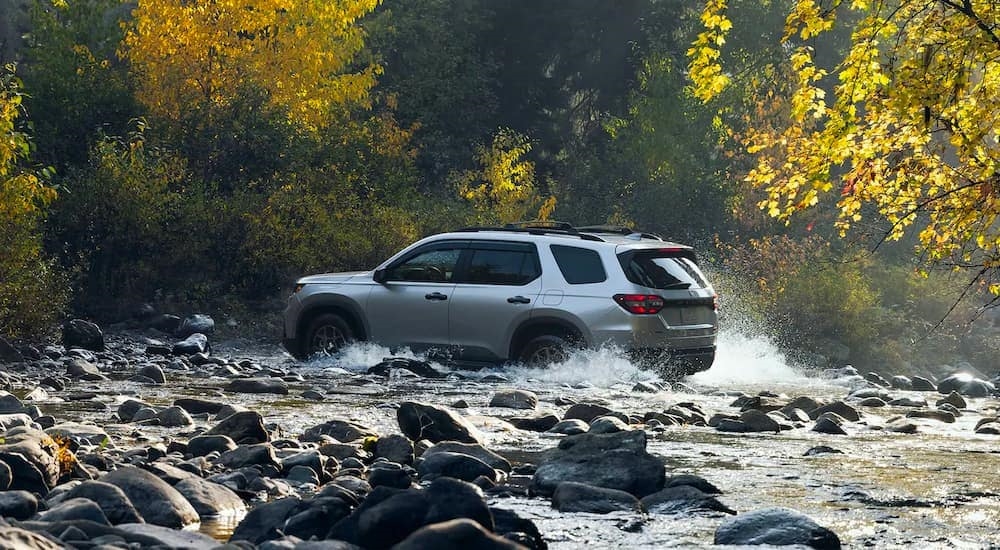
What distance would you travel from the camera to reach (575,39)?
3744cm

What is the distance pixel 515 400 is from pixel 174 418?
317 cm

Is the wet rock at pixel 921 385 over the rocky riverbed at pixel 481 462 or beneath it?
beneath

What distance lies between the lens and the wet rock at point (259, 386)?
44.0 feet

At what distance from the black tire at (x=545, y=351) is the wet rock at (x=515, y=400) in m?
1.97

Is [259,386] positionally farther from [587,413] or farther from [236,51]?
[236,51]

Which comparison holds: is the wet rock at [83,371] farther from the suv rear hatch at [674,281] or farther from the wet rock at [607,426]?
the wet rock at [607,426]

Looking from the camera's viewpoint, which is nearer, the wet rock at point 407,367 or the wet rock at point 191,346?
the wet rock at point 407,367

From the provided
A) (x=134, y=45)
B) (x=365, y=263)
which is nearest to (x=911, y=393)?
(x=365, y=263)

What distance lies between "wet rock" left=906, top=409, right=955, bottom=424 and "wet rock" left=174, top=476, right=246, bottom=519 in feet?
23.6

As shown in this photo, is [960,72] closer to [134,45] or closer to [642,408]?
[642,408]

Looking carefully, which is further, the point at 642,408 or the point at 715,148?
the point at 715,148

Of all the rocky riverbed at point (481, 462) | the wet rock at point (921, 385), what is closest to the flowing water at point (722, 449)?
the rocky riverbed at point (481, 462)

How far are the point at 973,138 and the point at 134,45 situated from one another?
19006 millimetres

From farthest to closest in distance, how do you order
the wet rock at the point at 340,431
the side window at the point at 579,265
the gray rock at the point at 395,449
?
the side window at the point at 579,265
the wet rock at the point at 340,431
the gray rock at the point at 395,449
